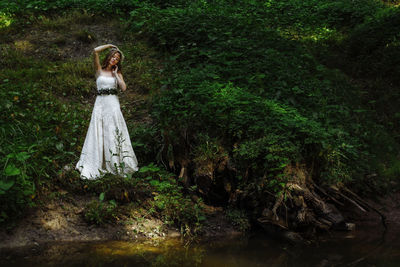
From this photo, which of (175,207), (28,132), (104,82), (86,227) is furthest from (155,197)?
(28,132)

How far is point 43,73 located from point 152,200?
5.56 meters

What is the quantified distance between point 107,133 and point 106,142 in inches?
6.7

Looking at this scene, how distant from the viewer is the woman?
6.09m

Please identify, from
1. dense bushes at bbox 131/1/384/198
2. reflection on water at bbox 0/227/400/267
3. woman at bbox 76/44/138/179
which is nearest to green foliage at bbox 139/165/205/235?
reflection on water at bbox 0/227/400/267

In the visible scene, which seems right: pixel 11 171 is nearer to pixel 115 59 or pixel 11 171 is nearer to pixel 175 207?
pixel 175 207

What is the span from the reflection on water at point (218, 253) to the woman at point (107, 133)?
1728 millimetres

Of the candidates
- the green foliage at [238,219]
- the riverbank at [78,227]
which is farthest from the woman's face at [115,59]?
the green foliage at [238,219]

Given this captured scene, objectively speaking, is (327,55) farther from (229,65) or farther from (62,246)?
(62,246)

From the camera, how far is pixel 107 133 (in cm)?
621

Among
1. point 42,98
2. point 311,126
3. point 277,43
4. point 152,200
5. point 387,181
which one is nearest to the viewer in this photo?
point 152,200

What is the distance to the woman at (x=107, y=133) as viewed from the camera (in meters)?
6.09

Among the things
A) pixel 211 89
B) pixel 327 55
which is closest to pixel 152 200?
pixel 211 89

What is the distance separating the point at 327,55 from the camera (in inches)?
414

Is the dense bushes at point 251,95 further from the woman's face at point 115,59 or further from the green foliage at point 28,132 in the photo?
the green foliage at point 28,132
